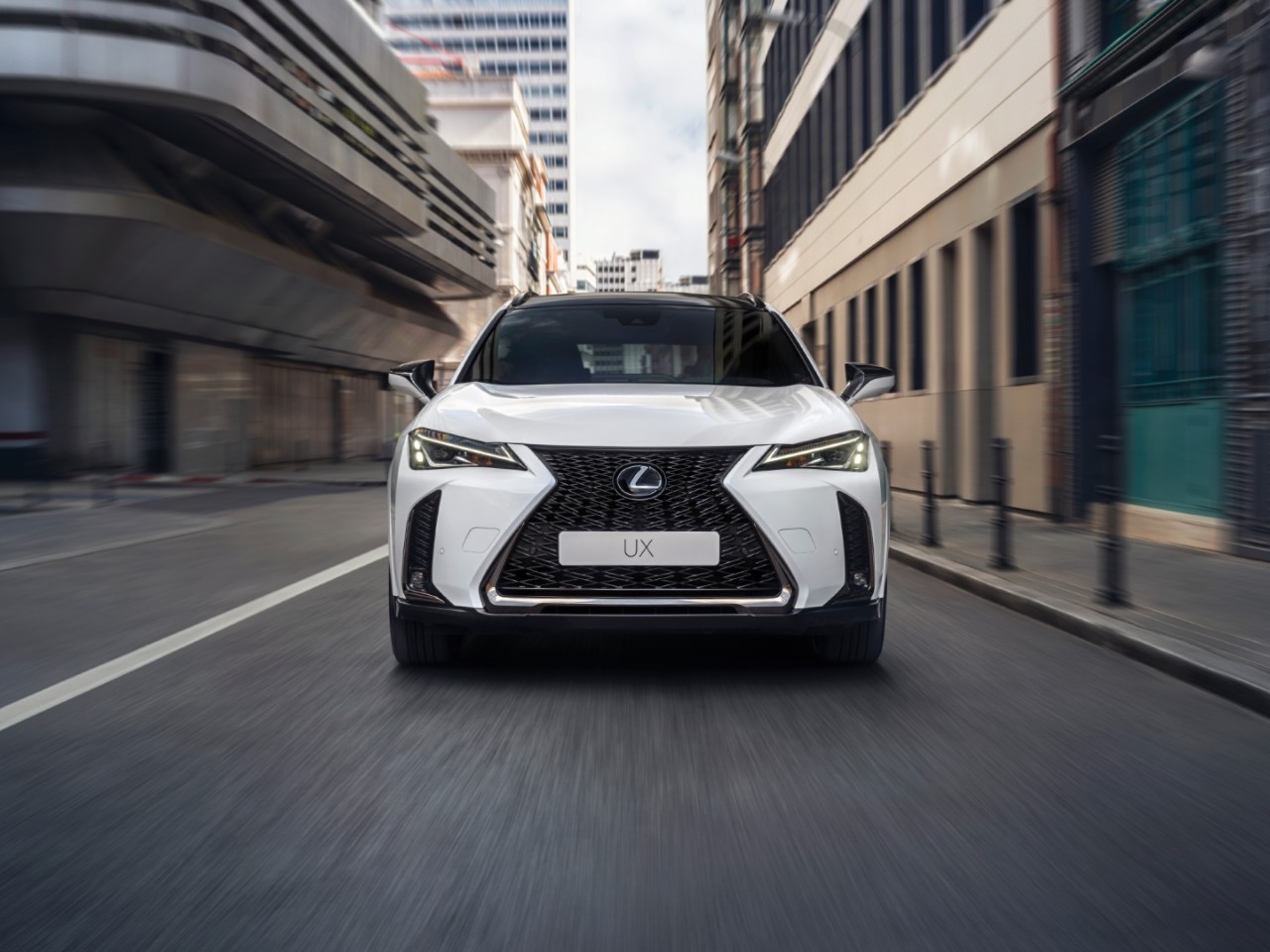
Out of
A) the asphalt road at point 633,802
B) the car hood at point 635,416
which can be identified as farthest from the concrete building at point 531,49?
the asphalt road at point 633,802

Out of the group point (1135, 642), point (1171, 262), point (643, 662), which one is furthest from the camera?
point (1171, 262)

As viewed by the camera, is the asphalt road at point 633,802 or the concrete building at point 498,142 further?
the concrete building at point 498,142

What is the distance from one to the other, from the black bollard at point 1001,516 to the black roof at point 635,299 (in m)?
2.72

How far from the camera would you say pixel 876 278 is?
22.0 m

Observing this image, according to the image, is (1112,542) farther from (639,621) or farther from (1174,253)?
(1174,253)

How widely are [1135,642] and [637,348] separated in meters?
2.64

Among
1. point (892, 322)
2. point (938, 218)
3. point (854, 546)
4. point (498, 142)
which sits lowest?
point (854, 546)

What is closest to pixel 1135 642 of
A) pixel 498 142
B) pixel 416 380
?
pixel 416 380

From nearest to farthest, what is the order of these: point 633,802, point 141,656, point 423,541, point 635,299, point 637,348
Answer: point 633,802 < point 423,541 < point 141,656 < point 637,348 < point 635,299

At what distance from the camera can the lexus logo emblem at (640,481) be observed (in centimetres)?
446

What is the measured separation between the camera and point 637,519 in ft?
14.6

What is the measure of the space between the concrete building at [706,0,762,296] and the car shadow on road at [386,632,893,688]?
21.1 meters

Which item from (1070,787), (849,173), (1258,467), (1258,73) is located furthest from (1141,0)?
(849,173)

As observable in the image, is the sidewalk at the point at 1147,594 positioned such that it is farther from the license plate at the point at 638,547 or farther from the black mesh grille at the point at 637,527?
the license plate at the point at 638,547
